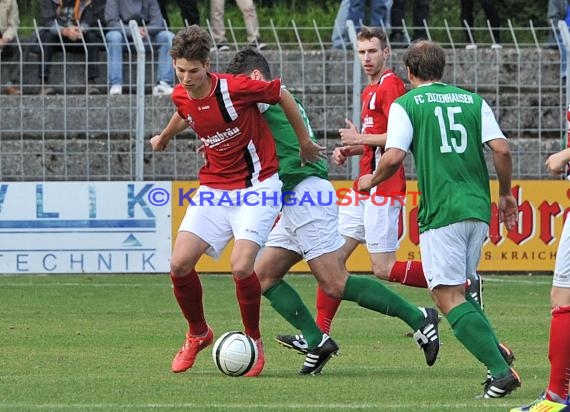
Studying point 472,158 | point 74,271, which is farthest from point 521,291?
point 472,158

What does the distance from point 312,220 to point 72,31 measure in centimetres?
972

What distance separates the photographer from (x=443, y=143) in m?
7.69

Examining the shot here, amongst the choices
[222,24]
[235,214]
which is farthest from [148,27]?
[235,214]

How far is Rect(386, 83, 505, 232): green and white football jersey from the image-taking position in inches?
302

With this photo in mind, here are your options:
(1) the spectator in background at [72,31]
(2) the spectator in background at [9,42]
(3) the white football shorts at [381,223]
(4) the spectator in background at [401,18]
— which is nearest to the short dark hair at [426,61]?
(3) the white football shorts at [381,223]

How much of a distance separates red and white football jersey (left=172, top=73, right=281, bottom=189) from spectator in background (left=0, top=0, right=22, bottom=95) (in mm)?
9856

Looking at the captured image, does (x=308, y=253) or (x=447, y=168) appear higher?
(x=447, y=168)

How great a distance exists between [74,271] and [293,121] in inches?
328

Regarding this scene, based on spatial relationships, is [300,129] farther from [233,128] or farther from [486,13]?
[486,13]

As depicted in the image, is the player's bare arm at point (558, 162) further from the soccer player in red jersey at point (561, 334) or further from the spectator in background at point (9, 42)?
the spectator in background at point (9, 42)

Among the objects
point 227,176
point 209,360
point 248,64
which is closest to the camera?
point 227,176

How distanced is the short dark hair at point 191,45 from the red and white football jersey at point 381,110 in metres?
2.46

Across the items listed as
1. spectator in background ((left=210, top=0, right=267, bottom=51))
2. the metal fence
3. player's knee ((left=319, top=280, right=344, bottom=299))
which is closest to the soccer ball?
player's knee ((left=319, top=280, right=344, bottom=299))

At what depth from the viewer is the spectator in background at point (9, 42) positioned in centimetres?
1838
